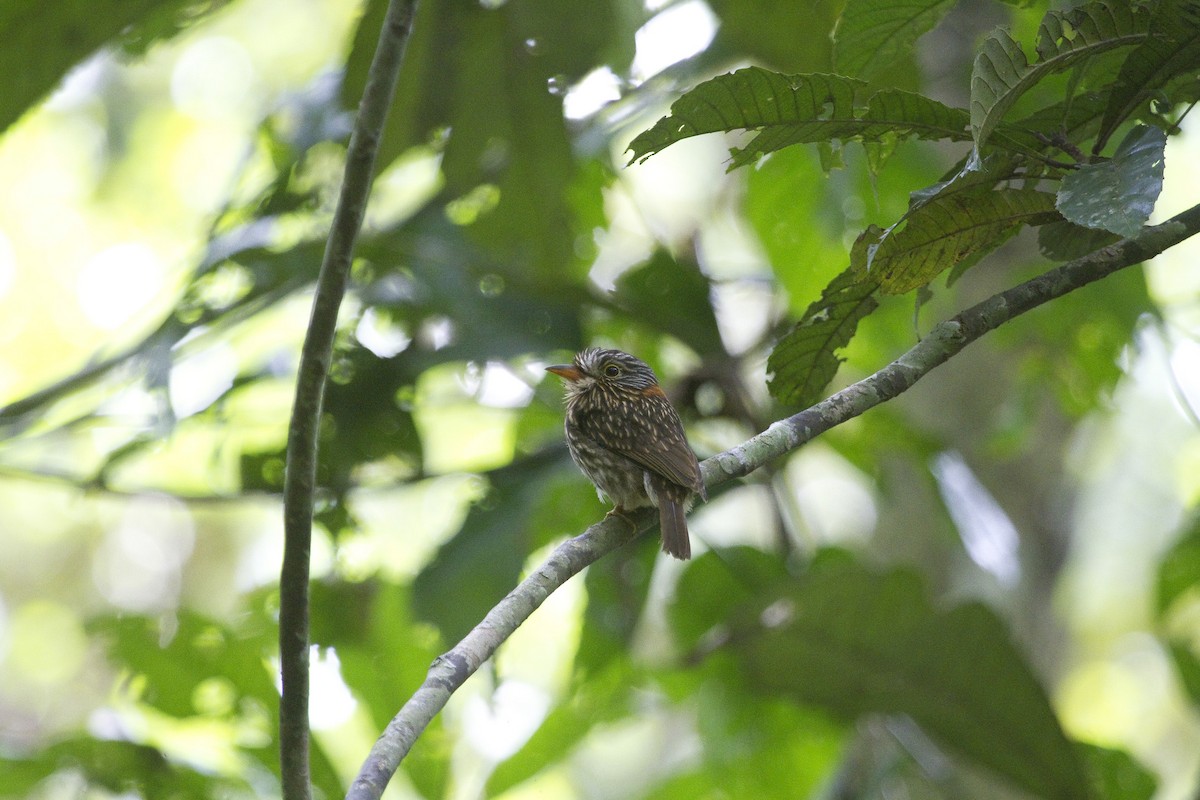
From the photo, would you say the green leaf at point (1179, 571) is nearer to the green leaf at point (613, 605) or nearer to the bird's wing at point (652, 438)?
the green leaf at point (613, 605)

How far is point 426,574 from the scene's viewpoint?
3.62 metres

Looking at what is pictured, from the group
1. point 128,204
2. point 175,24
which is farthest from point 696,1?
point 128,204

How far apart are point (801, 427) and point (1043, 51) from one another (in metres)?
0.77

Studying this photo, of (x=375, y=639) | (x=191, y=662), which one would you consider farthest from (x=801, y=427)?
(x=191, y=662)

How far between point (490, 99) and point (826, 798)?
2.88 metres

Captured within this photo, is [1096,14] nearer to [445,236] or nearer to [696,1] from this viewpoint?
[696,1]

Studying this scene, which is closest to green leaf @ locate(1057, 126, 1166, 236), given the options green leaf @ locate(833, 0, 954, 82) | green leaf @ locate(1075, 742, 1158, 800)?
green leaf @ locate(833, 0, 954, 82)

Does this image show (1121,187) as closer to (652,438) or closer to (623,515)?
(623,515)

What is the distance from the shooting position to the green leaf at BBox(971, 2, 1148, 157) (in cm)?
159

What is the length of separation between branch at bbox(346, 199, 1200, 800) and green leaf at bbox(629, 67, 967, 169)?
32cm

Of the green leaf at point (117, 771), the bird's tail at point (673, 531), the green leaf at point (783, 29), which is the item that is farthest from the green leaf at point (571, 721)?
the green leaf at point (783, 29)

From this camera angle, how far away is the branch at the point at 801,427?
162 centimetres

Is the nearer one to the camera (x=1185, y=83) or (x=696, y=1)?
(x=1185, y=83)

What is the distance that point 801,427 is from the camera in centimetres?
206
